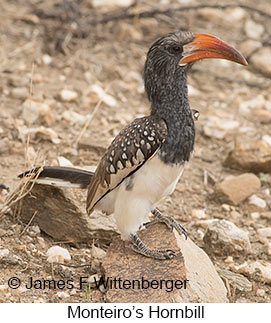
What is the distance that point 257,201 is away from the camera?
5.20 m

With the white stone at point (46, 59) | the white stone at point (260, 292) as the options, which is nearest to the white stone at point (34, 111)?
the white stone at point (46, 59)

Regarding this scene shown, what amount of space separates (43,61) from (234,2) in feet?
9.95

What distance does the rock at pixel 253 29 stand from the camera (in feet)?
25.6

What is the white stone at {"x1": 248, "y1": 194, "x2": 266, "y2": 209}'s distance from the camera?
518 centimetres

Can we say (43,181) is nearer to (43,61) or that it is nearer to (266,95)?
(43,61)

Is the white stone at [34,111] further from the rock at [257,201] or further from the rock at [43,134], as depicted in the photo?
the rock at [257,201]

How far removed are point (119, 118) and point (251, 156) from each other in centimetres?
135

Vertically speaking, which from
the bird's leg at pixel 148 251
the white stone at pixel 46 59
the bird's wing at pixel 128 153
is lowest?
the bird's leg at pixel 148 251

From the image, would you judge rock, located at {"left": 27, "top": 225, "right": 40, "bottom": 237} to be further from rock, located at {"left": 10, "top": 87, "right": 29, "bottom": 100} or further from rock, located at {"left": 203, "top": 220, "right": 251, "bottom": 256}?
rock, located at {"left": 10, "top": 87, "right": 29, "bottom": 100}

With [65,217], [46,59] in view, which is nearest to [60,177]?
[65,217]

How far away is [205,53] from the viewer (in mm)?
3760

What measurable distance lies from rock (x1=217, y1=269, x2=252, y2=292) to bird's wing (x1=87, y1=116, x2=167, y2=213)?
969 mm

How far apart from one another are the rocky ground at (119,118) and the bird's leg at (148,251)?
13.5 inches
